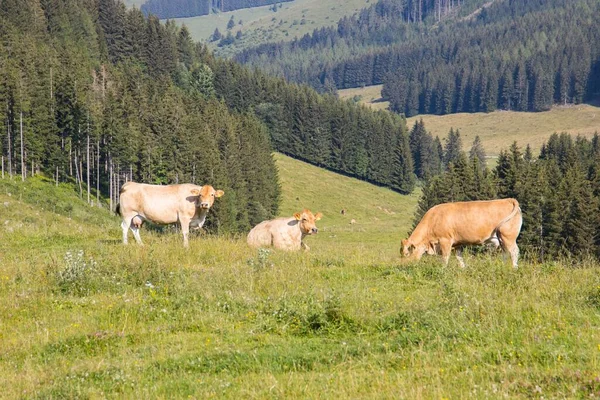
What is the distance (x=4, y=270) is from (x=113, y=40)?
508 feet

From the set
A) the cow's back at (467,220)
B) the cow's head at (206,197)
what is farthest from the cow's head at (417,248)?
the cow's head at (206,197)

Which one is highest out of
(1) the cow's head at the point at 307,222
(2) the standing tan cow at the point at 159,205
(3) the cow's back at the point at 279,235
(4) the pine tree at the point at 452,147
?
(2) the standing tan cow at the point at 159,205

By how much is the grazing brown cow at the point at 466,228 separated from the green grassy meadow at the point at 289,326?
133 centimetres

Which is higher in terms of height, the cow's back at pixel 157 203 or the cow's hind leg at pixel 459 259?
the cow's back at pixel 157 203

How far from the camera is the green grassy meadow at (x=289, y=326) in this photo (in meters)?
8.10

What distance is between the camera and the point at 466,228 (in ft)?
59.8

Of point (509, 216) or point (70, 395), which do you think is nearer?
point (70, 395)

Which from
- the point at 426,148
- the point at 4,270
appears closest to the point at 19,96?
the point at 4,270

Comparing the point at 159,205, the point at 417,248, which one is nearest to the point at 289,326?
the point at 417,248

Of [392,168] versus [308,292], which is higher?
[308,292]

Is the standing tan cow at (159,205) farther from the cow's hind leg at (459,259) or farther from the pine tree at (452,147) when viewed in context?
the pine tree at (452,147)

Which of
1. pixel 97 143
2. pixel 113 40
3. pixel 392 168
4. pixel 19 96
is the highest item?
pixel 113 40

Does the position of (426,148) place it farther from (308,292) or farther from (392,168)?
(308,292)

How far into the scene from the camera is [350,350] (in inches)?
372
